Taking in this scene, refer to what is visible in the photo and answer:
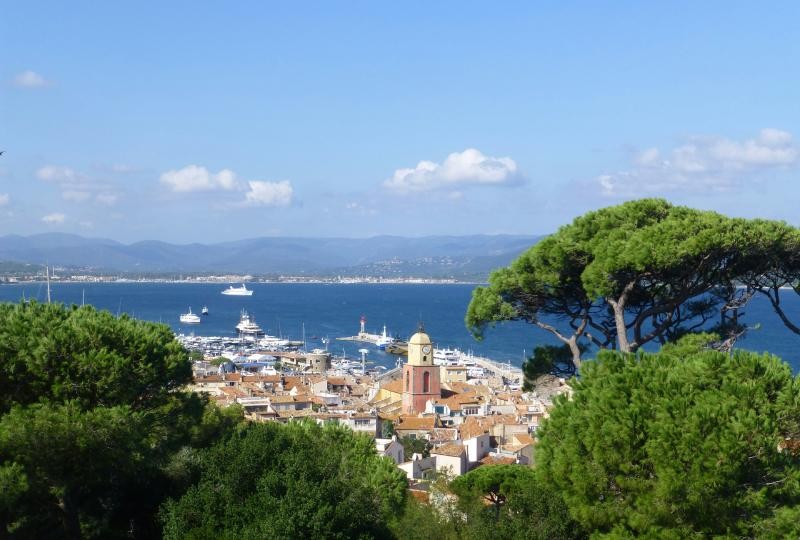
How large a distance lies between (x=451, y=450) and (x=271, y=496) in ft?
47.2

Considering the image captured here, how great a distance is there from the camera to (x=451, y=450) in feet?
76.4

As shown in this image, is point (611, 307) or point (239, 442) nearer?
point (239, 442)

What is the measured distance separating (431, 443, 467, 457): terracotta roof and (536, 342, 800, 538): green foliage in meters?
14.1

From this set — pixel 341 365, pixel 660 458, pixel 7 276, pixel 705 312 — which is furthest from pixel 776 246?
pixel 7 276

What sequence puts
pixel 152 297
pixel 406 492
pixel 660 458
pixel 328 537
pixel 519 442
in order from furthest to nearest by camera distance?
1. pixel 152 297
2. pixel 519 442
3. pixel 406 492
4. pixel 328 537
5. pixel 660 458

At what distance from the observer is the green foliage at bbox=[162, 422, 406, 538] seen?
9047 millimetres

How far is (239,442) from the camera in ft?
33.7

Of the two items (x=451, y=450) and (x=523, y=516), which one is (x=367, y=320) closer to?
(x=451, y=450)

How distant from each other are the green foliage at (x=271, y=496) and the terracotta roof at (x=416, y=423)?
19348 millimetres

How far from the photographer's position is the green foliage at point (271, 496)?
905 cm

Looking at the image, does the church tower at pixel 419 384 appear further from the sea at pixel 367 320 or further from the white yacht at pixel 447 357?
the white yacht at pixel 447 357

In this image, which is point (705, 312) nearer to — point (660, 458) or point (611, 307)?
point (611, 307)

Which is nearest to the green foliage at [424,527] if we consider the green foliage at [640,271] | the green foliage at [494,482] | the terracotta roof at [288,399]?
the green foliage at [494,482]

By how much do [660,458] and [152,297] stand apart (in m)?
151
